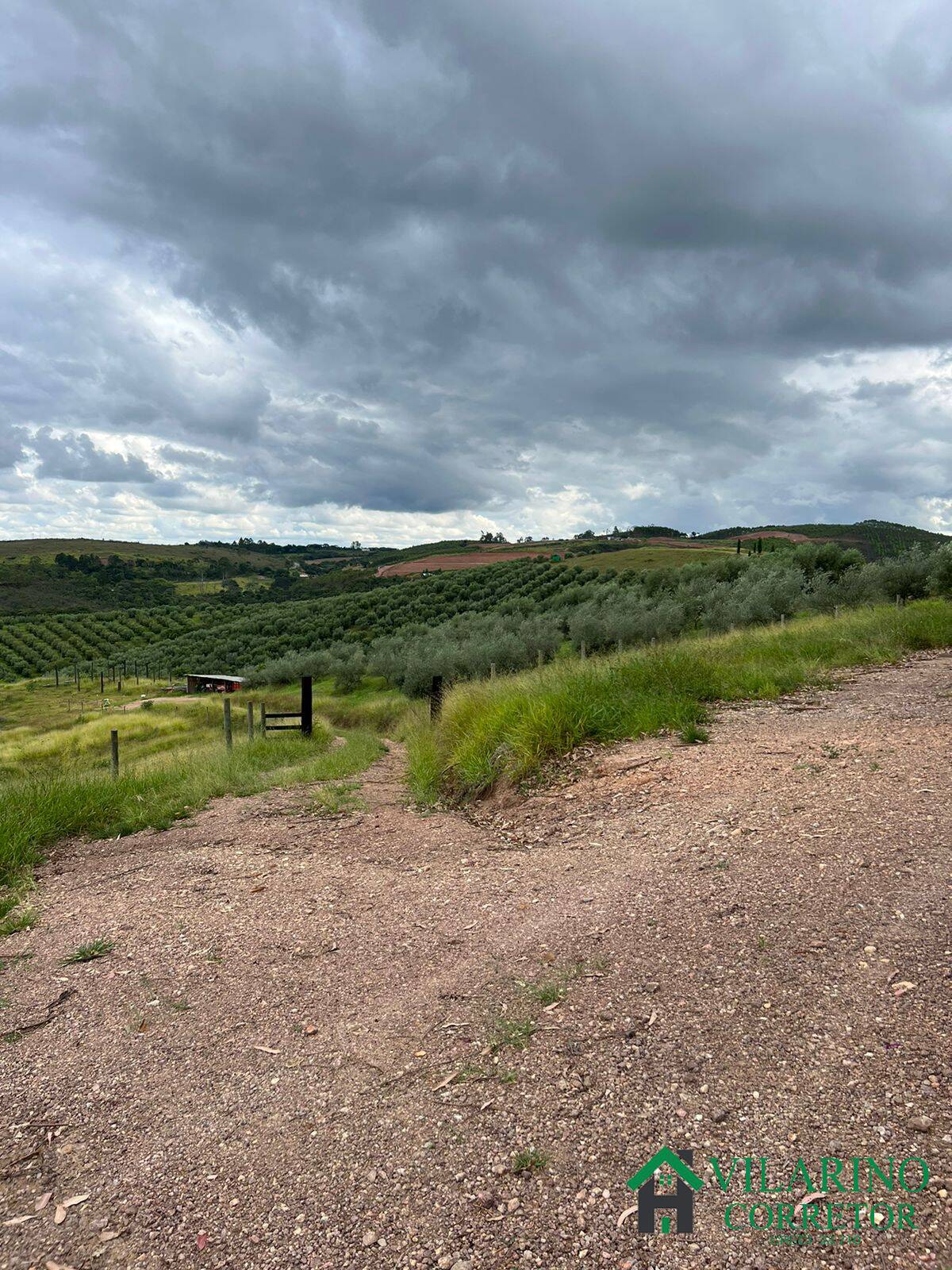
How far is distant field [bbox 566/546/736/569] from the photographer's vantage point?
6103cm

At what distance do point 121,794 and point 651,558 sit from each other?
2439 inches

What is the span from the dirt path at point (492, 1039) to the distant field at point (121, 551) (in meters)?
179

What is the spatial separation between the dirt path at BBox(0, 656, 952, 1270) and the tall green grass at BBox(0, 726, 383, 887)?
4.19ft

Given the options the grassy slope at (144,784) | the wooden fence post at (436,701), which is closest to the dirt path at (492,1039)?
the grassy slope at (144,784)

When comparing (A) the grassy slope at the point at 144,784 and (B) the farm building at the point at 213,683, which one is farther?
(B) the farm building at the point at 213,683

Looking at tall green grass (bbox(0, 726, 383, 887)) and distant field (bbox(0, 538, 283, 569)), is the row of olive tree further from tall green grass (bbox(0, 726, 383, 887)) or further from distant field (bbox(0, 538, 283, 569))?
distant field (bbox(0, 538, 283, 569))

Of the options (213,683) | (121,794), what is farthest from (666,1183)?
(213,683)

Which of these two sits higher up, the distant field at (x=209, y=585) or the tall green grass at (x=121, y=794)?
the distant field at (x=209, y=585)

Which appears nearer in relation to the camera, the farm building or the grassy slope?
the grassy slope

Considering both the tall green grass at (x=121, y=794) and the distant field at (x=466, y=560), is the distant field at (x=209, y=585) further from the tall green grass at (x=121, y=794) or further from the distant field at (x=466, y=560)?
the tall green grass at (x=121, y=794)

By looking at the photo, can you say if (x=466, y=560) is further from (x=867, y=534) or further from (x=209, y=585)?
(x=209, y=585)

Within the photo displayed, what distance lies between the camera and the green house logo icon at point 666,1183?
2197mm

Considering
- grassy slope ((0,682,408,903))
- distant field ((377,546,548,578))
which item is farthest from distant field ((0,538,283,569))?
grassy slope ((0,682,408,903))

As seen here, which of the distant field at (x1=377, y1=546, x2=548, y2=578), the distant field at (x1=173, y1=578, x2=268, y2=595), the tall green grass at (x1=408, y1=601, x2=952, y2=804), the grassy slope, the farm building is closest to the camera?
the grassy slope
